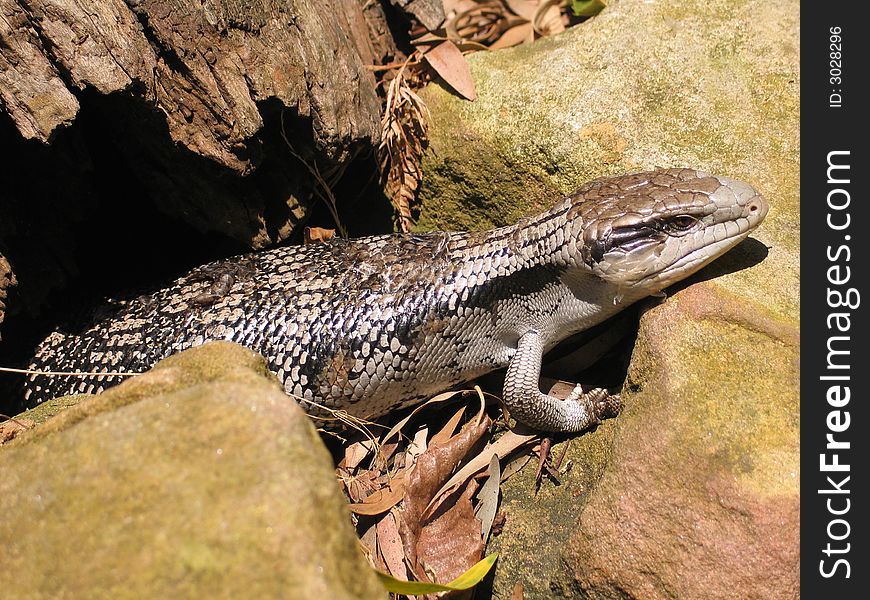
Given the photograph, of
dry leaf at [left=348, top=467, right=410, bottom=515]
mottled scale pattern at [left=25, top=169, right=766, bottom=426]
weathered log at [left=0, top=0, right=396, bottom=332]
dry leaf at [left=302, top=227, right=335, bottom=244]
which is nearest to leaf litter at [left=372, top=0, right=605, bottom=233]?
weathered log at [left=0, top=0, right=396, bottom=332]

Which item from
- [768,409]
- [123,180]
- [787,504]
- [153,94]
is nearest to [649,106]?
[768,409]

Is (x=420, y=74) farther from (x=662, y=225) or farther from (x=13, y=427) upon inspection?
(x=13, y=427)

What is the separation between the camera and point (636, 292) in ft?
12.6

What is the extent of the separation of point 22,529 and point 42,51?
2.20 m

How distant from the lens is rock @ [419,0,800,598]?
3023 millimetres

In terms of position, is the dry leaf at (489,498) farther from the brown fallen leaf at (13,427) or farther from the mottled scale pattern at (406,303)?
the brown fallen leaf at (13,427)

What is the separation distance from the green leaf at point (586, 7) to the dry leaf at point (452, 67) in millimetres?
927

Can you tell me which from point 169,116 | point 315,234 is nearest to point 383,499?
point 315,234

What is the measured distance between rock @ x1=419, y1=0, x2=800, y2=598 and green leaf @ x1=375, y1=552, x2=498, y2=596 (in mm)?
327

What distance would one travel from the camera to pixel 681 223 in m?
3.67

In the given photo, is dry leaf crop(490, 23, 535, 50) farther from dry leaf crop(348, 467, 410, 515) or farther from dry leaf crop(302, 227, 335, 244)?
dry leaf crop(348, 467, 410, 515)

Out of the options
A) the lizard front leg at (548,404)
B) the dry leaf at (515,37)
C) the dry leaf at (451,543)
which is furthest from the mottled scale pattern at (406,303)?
the dry leaf at (515,37)

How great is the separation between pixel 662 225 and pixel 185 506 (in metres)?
2.58
